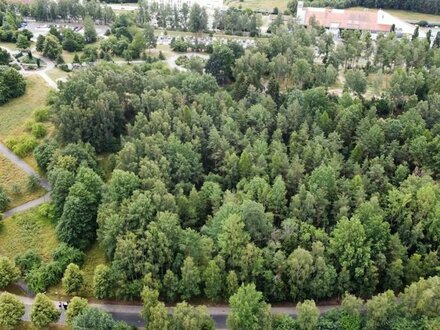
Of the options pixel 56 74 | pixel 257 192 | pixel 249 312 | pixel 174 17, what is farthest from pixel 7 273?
pixel 174 17

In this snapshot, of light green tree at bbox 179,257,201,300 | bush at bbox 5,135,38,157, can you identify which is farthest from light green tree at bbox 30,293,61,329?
bush at bbox 5,135,38,157

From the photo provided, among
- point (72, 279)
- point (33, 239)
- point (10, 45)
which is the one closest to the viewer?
point (72, 279)

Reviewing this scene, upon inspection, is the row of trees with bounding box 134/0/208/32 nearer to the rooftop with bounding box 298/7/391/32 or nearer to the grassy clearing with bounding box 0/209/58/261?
the rooftop with bounding box 298/7/391/32

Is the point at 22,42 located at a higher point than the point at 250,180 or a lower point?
higher

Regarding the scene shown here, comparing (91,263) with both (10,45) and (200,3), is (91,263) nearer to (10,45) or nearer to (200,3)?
(10,45)

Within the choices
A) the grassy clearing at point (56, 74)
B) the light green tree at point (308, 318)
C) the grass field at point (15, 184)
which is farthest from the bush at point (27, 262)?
the grassy clearing at point (56, 74)
